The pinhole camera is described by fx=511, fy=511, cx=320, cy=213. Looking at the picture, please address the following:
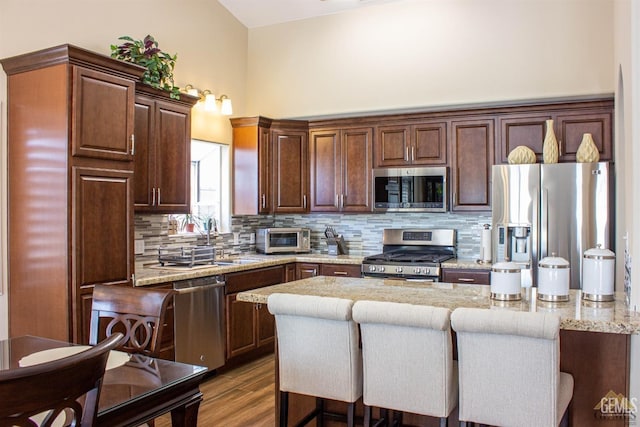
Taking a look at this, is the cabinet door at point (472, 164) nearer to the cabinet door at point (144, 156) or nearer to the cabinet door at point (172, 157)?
the cabinet door at point (172, 157)

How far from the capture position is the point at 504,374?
6.19 feet

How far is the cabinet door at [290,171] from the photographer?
5418 mm

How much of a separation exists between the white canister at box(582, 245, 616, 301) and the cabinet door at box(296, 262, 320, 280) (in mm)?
3029

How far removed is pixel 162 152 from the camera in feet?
13.3

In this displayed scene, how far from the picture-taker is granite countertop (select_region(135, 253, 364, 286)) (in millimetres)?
3648

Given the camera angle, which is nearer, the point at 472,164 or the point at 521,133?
the point at 521,133

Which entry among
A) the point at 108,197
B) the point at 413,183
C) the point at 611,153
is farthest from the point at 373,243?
the point at 108,197

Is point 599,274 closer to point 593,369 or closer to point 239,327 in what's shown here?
point 593,369

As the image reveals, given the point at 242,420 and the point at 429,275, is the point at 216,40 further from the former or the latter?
the point at 242,420

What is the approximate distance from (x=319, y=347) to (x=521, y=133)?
3.27 metres

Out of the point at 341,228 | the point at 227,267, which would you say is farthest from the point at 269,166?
the point at 227,267

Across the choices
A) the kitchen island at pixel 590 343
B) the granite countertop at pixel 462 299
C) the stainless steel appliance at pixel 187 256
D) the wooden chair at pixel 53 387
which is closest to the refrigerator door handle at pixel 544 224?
the granite countertop at pixel 462 299

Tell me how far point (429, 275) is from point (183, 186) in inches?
89.4

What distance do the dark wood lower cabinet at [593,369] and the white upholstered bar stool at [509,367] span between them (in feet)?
0.98
